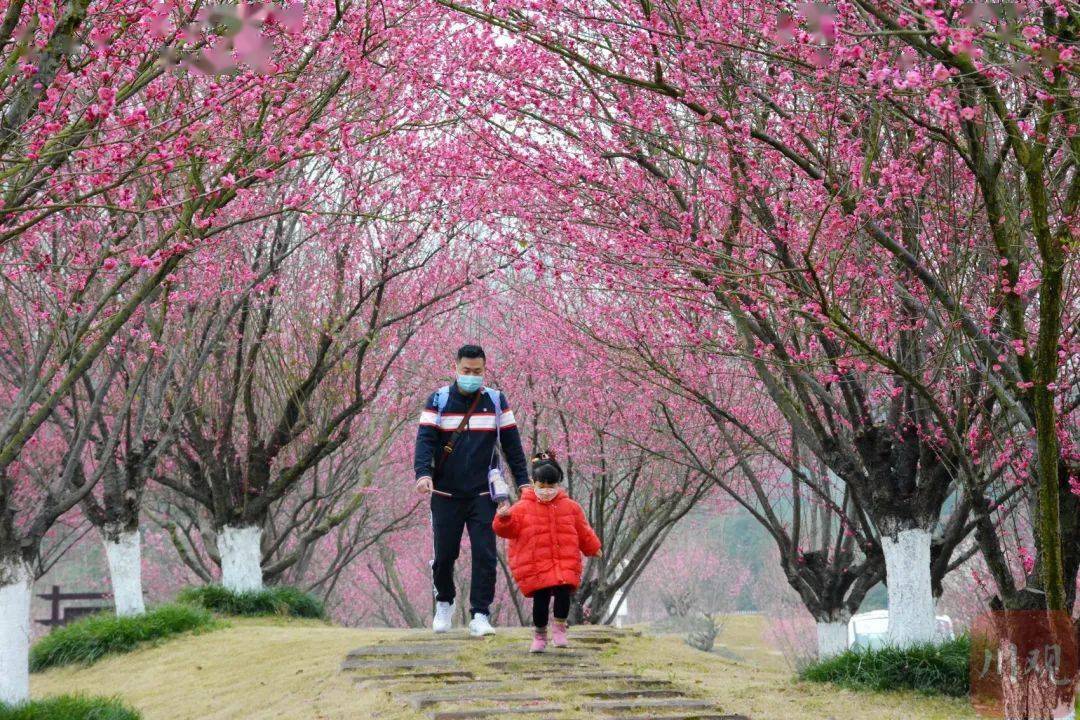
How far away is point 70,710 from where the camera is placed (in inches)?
336

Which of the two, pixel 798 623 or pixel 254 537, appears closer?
pixel 254 537

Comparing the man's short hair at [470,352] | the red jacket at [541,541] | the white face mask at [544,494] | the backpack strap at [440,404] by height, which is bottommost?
the red jacket at [541,541]

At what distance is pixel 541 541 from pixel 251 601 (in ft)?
25.6

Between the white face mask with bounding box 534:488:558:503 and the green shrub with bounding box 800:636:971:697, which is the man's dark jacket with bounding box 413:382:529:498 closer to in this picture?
the white face mask with bounding box 534:488:558:503

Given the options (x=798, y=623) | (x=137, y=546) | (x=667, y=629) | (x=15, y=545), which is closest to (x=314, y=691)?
(x=15, y=545)

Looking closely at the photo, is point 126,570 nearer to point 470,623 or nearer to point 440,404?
point 470,623

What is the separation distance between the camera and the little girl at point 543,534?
8102 mm

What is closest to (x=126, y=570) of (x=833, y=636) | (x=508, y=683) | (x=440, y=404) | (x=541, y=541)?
(x=440, y=404)

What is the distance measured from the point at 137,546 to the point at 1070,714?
10980 mm

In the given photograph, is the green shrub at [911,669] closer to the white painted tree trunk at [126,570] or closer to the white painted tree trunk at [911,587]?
the white painted tree trunk at [911,587]

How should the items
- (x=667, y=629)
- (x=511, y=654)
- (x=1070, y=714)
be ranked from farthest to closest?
(x=667, y=629) < (x=511, y=654) < (x=1070, y=714)

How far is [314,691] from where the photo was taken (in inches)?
308

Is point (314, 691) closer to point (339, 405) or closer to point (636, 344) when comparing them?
point (636, 344)

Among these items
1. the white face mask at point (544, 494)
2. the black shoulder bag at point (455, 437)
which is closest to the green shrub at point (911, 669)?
the white face mask at point (544, 494)
